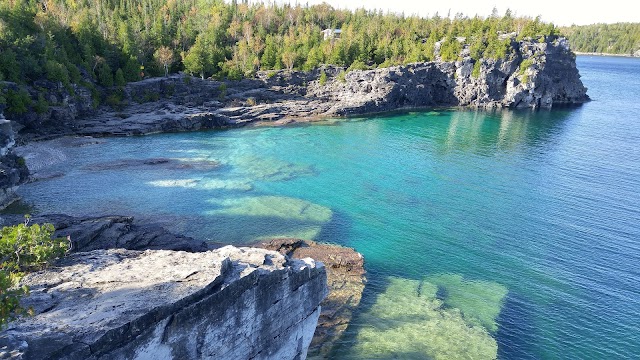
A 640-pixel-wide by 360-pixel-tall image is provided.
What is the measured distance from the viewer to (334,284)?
34.3m

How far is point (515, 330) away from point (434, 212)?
20.0 m

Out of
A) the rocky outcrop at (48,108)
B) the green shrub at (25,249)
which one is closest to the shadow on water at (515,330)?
the green shrub at (25,249)

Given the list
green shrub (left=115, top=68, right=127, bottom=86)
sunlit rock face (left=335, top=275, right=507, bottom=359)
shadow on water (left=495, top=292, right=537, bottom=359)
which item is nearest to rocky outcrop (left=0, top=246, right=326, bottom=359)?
sunlit rock face (left=335, top=275, right=507, bottom=359)

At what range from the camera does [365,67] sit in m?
120

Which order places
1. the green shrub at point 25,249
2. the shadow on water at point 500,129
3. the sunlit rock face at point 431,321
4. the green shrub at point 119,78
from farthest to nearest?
the green shrub at point 119,78, the shadow on water at point 500,129, the sunlit rock face at point 431,321, the green shrub at point 25,249

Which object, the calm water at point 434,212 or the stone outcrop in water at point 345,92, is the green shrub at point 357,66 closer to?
the stone outcrop in water at point 345,92

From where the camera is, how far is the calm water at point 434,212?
1203 inches

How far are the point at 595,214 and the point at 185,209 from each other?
152ft

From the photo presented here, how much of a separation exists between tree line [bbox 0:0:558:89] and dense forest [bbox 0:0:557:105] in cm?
27

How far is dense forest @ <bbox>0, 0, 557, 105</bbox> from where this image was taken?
83000mm

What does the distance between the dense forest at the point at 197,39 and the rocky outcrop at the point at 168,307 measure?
6936 centimetres

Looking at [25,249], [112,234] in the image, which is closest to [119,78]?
[112,234]

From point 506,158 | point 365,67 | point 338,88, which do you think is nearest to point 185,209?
point 506,158

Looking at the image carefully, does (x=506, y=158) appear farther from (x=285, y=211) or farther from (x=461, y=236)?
(x=285, y=211)
